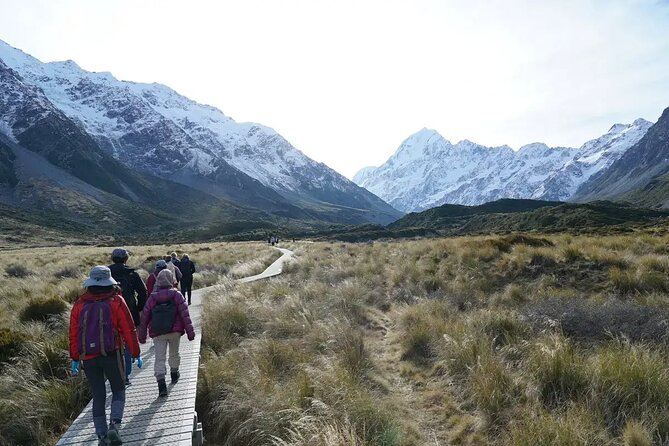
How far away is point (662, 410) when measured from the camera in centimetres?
464

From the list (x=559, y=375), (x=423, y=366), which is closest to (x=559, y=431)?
(x=559, y=375)

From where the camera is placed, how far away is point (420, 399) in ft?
21.8

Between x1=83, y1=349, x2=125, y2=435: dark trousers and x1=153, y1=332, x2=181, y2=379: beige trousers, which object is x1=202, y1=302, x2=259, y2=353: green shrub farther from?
x1=83, y1=349, x2=125, y2=435: dark trousers

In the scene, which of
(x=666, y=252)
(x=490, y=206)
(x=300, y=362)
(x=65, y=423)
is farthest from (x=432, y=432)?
(x=490, y=206)

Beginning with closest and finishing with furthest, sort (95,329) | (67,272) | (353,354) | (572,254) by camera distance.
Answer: (95,329) → (353,354) → (572,254) → (67,272)

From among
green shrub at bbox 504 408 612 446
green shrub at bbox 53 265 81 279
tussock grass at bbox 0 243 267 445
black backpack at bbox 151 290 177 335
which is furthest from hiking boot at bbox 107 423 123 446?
green shrub at bbox 53 265 81 279

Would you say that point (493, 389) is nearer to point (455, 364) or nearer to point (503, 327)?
point (455, 364)

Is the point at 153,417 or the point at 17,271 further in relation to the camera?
the point at 17,271

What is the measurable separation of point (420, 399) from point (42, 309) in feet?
31.2

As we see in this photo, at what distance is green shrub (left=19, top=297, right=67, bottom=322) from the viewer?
10.3 m

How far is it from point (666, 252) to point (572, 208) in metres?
75.8

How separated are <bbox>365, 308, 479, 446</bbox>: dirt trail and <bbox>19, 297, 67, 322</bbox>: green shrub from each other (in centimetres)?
778

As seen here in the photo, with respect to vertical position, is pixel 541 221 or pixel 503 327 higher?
pixel 541 221

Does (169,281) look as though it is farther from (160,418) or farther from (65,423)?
(65,423)
